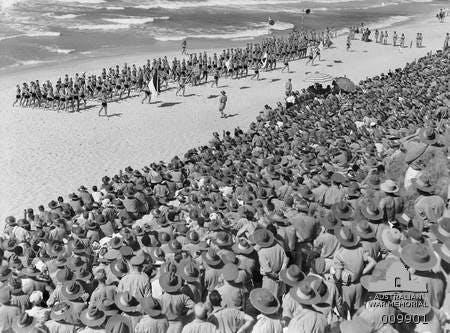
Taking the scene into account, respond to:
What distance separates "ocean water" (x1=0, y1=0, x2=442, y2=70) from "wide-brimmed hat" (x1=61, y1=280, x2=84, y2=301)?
32824 mm

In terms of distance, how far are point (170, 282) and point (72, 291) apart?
5.06 ft

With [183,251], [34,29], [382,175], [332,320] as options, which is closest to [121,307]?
[183,251]

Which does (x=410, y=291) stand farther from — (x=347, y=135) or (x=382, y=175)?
(x=347, y=135)

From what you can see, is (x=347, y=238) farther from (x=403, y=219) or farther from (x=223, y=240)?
(x=223, y=240)

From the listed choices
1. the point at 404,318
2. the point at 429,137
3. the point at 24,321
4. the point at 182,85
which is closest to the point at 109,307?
the point at 24,321

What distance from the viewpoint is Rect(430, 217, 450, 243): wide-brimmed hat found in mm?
7500

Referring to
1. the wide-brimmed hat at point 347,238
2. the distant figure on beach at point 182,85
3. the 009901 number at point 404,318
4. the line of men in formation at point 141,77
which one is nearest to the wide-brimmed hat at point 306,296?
the 009901 number at point 404,318

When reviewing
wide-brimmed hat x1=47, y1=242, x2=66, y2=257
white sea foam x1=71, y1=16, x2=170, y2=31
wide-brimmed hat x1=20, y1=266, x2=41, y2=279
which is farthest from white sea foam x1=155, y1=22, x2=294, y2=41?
wide-brimmed hat x1=20, y1=266, x2=41, y2=279

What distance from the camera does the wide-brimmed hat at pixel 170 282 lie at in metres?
7.08

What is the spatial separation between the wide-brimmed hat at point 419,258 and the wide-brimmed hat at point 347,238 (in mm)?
1063

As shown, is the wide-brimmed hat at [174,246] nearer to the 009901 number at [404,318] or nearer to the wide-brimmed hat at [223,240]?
the wide-brimmed hat at [223,240]

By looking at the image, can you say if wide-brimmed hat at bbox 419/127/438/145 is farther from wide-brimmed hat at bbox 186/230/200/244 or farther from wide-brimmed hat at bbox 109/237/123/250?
wide-brimmed hat at bbox 109/237/123/250

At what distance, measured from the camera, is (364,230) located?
8.06 m

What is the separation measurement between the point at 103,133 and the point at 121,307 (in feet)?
53.4
